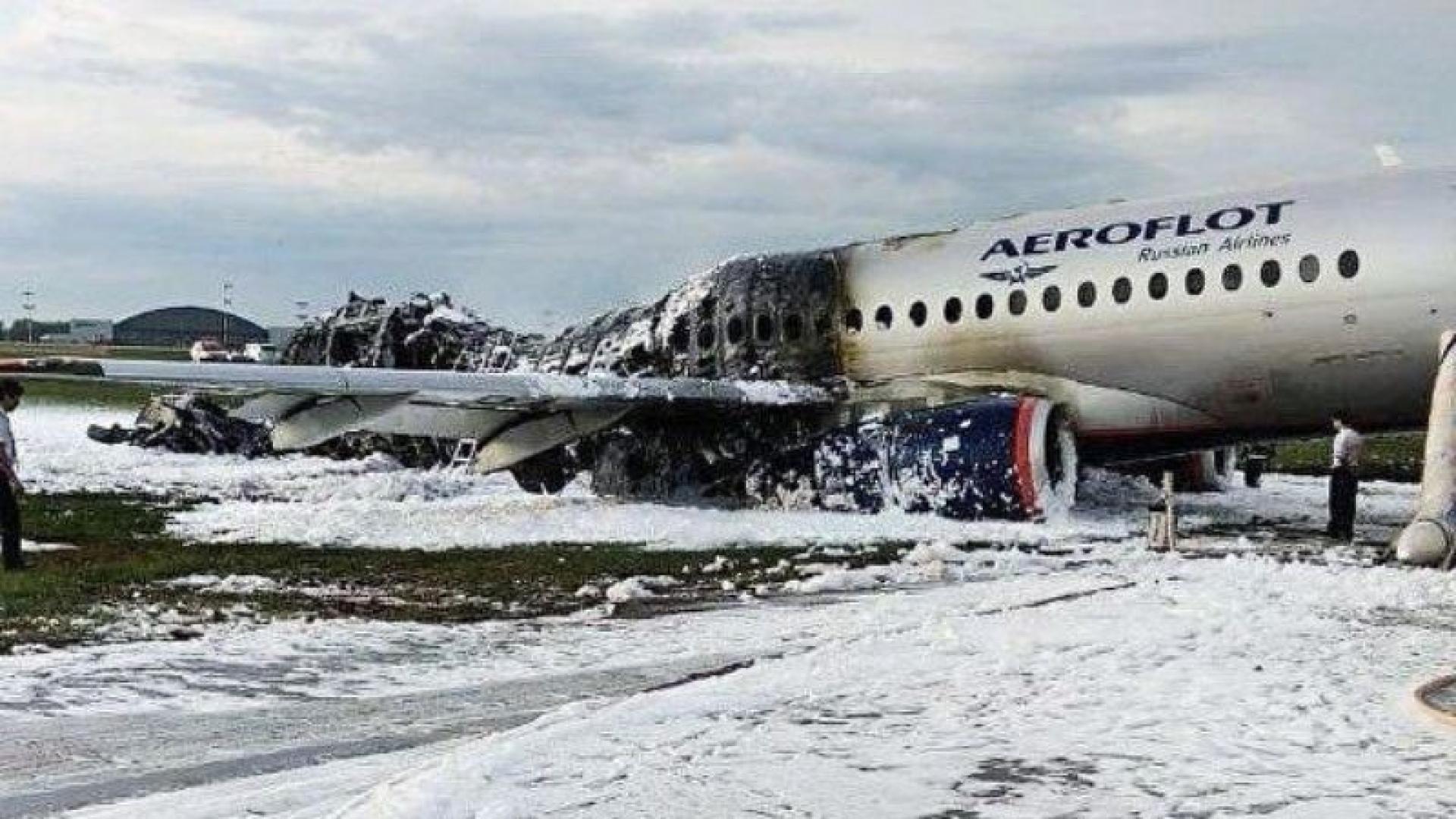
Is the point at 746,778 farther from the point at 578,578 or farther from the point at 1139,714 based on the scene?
the point at 578,578

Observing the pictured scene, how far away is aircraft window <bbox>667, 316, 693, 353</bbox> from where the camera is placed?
20.2 m

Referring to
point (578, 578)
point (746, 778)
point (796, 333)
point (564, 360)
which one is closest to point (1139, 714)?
point (746, 778)

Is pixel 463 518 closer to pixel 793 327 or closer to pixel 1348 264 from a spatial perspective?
pixel 793 327

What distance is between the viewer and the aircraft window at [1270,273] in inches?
630

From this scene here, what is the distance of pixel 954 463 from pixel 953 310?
2532mm

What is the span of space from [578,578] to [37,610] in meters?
3.92

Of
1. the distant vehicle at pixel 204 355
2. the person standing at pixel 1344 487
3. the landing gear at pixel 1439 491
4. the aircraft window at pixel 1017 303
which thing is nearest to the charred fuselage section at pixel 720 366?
the aircraft window at pixel 1017 303

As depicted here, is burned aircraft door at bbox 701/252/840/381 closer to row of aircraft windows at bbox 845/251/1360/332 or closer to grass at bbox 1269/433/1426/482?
row of aircraft windows at bbox 845/251/1360/332

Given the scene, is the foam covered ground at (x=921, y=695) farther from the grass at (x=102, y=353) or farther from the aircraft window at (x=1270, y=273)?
the grass at (x=102, y=353)

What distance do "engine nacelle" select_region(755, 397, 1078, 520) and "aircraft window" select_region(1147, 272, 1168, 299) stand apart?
1562 mm

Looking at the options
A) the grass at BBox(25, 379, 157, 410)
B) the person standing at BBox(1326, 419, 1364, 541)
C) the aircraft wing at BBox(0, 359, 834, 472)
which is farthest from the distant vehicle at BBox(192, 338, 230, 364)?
the person standing at BBox(1326, 419, 1364, 541)

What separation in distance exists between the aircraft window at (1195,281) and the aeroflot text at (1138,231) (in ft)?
1.44

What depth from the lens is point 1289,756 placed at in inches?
230

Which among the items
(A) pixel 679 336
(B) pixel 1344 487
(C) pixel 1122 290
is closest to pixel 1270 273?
(C) pixel 1122 290
